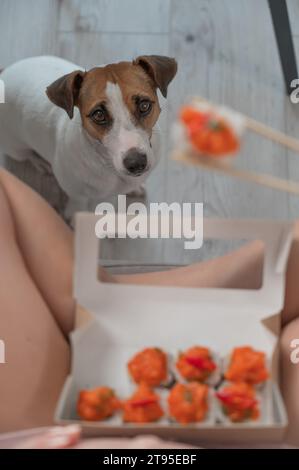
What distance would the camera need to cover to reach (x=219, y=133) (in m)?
0.48

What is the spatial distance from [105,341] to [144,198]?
32.0 inches

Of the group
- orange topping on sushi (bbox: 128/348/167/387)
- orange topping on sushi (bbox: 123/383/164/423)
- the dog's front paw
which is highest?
the dog's front paw

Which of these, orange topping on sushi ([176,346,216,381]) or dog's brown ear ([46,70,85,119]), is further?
dog's brown ear ([46,70,85,119])

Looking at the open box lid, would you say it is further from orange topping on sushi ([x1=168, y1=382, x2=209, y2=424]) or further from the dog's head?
the dog's head

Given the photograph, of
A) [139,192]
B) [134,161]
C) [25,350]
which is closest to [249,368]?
[25,350]

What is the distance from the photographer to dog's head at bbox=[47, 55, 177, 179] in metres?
1.13

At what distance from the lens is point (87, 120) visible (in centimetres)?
117

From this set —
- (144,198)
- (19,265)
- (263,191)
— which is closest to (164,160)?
(144,198)

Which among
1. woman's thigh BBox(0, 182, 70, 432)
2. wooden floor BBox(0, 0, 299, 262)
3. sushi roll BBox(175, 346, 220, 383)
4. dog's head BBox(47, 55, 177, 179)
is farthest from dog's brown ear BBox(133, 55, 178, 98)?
sushi roll BBox(175, 346, 220, 383)

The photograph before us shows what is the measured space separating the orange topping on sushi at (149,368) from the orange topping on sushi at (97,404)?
0.04 meters

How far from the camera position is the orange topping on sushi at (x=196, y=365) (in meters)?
0.73

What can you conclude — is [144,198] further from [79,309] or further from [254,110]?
[79,309]

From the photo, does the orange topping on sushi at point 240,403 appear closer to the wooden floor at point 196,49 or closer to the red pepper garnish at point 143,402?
the red pepper garnish at point 143,402

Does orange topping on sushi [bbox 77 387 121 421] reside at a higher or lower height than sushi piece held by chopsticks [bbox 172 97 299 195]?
lower
